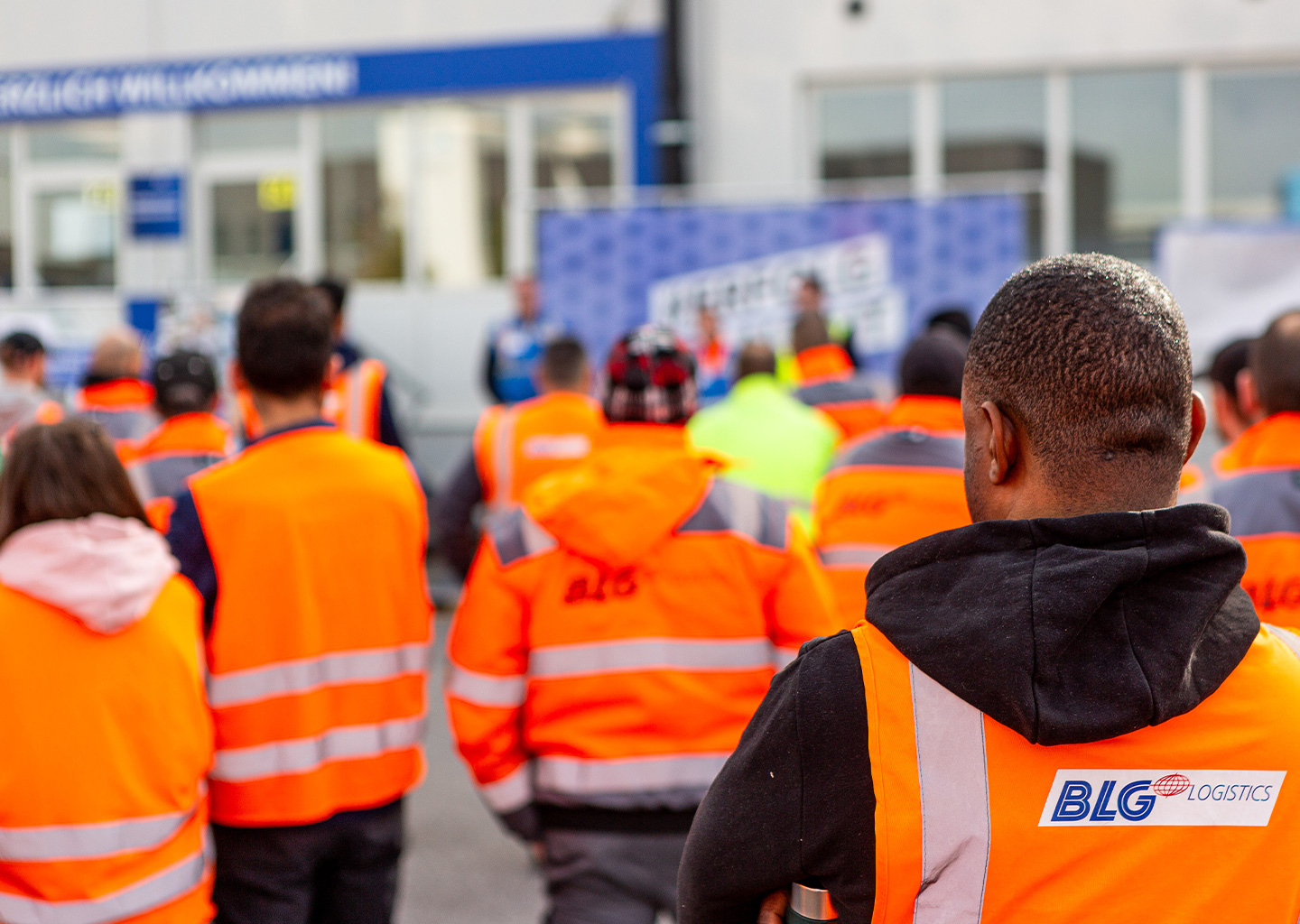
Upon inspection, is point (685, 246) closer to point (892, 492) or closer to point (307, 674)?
point (892, 492)

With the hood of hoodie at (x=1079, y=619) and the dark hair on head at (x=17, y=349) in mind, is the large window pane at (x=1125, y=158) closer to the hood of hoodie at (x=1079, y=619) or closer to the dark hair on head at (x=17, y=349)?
the dark hair on head at (x=17, y=349)

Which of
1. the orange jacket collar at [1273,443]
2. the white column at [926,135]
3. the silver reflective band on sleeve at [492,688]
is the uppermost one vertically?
the white column at [926,135]

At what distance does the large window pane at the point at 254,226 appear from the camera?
14414 millimetres

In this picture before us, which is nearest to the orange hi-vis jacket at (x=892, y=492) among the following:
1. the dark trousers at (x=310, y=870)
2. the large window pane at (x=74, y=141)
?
the dark trousers at (x=310, y=870)

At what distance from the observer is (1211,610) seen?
1.34 metres

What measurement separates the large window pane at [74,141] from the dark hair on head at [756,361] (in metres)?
11.3

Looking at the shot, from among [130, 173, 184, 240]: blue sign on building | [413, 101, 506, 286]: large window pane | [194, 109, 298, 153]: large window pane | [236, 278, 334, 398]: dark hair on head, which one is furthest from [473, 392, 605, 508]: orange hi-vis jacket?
[130, 173, 184, 240]: blue sign on building

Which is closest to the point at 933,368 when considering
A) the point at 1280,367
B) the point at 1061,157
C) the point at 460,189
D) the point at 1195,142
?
the point at 1280,367

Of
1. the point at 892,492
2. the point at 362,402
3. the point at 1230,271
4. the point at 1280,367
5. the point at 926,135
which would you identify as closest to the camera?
the point at 1280,367

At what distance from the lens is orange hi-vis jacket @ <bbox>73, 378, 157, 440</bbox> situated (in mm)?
6184

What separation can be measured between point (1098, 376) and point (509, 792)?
6.78 ft

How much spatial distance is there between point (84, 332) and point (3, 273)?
2094mm

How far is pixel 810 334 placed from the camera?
21.4ft

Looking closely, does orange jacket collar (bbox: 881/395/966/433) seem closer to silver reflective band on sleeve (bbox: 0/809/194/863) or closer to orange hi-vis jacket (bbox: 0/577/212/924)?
orange hi-vis jacket (bbox: 0/577/212/924)
